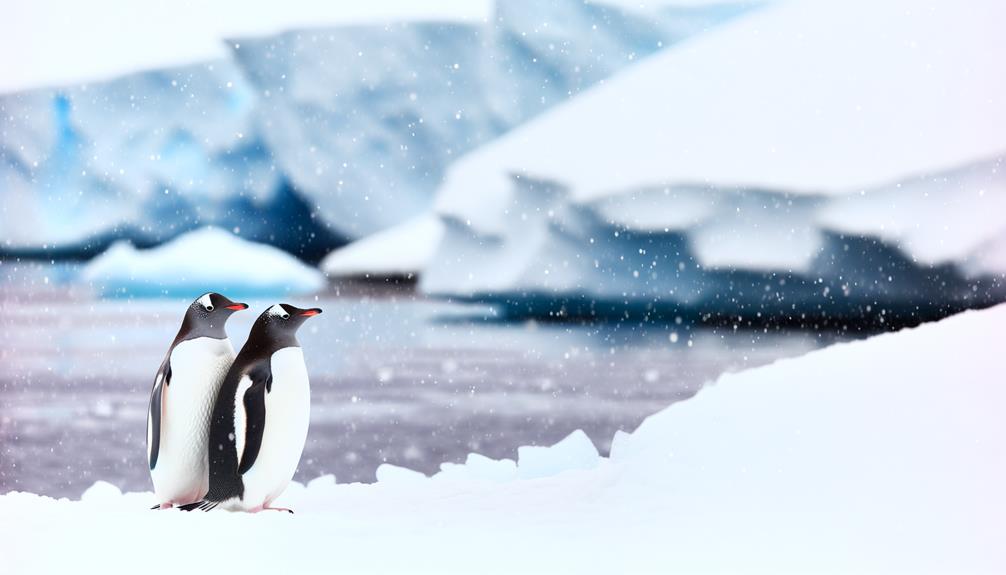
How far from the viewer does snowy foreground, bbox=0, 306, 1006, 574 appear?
140cm

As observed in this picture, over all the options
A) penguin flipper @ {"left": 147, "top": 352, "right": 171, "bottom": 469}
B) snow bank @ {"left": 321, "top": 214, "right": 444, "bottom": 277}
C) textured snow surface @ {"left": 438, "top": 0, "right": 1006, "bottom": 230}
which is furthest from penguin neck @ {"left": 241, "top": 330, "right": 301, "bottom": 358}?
textured snow surface @ {"left": 438, "top": 0, "right": 1006, "bottom": 230}

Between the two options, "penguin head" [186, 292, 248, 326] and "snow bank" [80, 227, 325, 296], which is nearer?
"penguin head" [186, 292, 248, 326]

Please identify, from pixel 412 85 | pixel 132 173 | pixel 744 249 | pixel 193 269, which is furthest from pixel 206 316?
pixel 744 249

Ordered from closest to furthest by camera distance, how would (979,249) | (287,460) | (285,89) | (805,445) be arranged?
(287,460), (805,445), (979,249), (285,89)

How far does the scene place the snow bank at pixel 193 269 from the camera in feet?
6.27

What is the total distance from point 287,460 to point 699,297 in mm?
850

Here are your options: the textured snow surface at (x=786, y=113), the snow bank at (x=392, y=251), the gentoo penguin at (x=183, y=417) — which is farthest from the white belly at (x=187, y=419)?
the textured snow surface at (x=786, y=113)

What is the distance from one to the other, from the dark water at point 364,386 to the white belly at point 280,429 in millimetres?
359

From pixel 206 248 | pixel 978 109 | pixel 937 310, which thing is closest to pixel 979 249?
pixel 937 310

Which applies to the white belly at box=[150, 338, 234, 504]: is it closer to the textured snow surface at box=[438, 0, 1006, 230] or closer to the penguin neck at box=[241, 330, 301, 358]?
the penguin neck at box=[241, 330, 301, 358]

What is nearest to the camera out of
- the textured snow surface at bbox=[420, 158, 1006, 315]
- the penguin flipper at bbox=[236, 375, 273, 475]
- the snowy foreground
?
the snowy foreground

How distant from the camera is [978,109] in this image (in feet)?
6.18

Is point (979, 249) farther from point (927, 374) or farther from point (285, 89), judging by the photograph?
point (285, 89)

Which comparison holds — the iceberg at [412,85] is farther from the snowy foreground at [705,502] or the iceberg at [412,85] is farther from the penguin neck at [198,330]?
the snowy foreground at [705,502]
